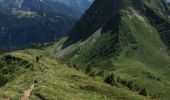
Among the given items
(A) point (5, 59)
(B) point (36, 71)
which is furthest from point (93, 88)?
(A) point (5, 59)

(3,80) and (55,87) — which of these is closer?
(55,87)

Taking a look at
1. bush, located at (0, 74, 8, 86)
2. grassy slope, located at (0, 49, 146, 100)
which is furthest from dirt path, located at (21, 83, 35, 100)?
bush, located at (0, 74, 8, 86)

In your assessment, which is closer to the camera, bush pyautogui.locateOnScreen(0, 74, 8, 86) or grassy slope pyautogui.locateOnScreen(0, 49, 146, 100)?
grassy slope pyautogui.locateOnScreen(0, 49, 146, 100)

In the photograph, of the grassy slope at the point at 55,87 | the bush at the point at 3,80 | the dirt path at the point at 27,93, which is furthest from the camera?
the bush at the point at 3,80

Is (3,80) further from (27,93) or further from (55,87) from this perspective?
(27,93)

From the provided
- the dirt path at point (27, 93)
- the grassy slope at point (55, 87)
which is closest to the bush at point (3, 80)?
the grassy slope at point (55, 87)

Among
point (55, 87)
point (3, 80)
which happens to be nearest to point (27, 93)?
point (55, 87)

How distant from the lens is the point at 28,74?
15362cm

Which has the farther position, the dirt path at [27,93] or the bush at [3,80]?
the bush at [3,80]

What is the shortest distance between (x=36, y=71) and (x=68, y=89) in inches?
850

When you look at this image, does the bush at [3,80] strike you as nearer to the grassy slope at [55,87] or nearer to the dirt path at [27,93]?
the grassy slope at [55,87]

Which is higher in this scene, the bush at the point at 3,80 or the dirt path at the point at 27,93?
the bush at the point at 3,80

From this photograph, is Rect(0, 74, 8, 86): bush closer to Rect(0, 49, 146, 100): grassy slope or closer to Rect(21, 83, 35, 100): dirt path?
Rect(0, 49, 146, 100): grassy slope

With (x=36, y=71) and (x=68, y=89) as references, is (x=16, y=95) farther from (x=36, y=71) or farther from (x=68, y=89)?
(x=36, y=71)
